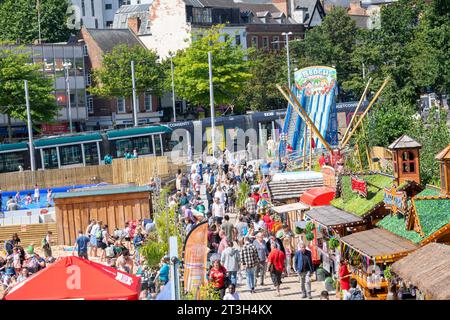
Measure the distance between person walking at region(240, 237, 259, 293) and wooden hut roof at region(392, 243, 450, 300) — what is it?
391 centimetres

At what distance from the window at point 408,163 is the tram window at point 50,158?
37.1 meters

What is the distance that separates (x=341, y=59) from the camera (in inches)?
3578

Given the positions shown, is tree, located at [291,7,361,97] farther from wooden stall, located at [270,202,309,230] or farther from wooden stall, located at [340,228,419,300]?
wooden stall, located at [340,228,419,300]

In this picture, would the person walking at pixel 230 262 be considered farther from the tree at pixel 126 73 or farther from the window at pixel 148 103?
the window at pixel 148 103

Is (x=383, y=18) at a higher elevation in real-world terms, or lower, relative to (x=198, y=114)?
higher

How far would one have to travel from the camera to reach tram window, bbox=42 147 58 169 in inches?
2302

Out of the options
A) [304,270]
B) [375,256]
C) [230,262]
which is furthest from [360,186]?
[375,256]

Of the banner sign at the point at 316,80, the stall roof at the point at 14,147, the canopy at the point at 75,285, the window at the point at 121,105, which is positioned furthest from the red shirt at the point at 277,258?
the window at the point at 121,105

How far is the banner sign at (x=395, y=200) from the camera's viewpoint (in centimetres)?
2119

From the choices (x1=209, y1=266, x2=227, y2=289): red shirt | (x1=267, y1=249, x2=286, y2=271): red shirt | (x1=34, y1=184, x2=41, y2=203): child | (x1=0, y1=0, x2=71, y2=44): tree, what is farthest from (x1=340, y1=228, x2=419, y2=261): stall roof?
(x1=0, y1=0, x2=71, y2=44): tree

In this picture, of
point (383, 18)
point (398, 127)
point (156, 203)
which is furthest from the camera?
point (383, 18)
